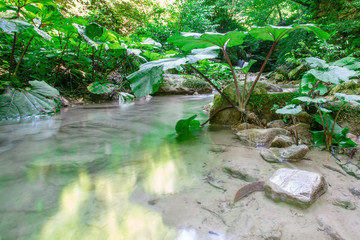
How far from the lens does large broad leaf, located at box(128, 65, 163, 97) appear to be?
1490 millimetres

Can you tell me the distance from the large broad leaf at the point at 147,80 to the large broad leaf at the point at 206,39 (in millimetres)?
369

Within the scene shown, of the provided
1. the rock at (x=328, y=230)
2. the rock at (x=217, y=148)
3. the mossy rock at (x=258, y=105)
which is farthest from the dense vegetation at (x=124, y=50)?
the rock at (x=328, y=230)

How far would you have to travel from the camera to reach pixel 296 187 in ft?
2.52

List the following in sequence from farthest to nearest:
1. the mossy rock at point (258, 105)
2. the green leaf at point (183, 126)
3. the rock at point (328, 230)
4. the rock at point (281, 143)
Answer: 1. the mossy rock at point (258, 105)
2. the green leaf at point (183, 126)
3. the rock at point (281, 143)
4. the rock at point (328, 230)

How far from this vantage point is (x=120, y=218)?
26.7 inches

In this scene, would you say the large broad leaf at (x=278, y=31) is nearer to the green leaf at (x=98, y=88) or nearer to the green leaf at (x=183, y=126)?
the green leaf at (x=183, y=126)

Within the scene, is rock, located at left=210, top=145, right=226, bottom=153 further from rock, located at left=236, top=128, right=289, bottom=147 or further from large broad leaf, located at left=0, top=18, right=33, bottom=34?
large broad leaf, located at left=0, top=18, right=33, bottom=34

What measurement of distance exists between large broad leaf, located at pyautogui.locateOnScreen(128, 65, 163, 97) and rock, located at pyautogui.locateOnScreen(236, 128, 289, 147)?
2.80ft

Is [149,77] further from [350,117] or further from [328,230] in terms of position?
[350,117]

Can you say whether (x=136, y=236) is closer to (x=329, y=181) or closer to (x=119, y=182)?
(x=119, y=182)

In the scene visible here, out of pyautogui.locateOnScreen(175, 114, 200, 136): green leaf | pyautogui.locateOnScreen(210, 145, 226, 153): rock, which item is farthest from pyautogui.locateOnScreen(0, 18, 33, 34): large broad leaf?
pyautogui.locateOnScreen(210, 145, 226, 153): rock

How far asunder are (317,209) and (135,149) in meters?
1.10

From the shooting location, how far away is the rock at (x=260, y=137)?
148 centimetres

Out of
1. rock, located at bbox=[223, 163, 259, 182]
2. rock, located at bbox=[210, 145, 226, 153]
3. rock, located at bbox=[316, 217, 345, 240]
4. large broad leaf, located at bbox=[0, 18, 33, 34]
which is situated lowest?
rock, located at bbox=[210, 145, 226, 153]
